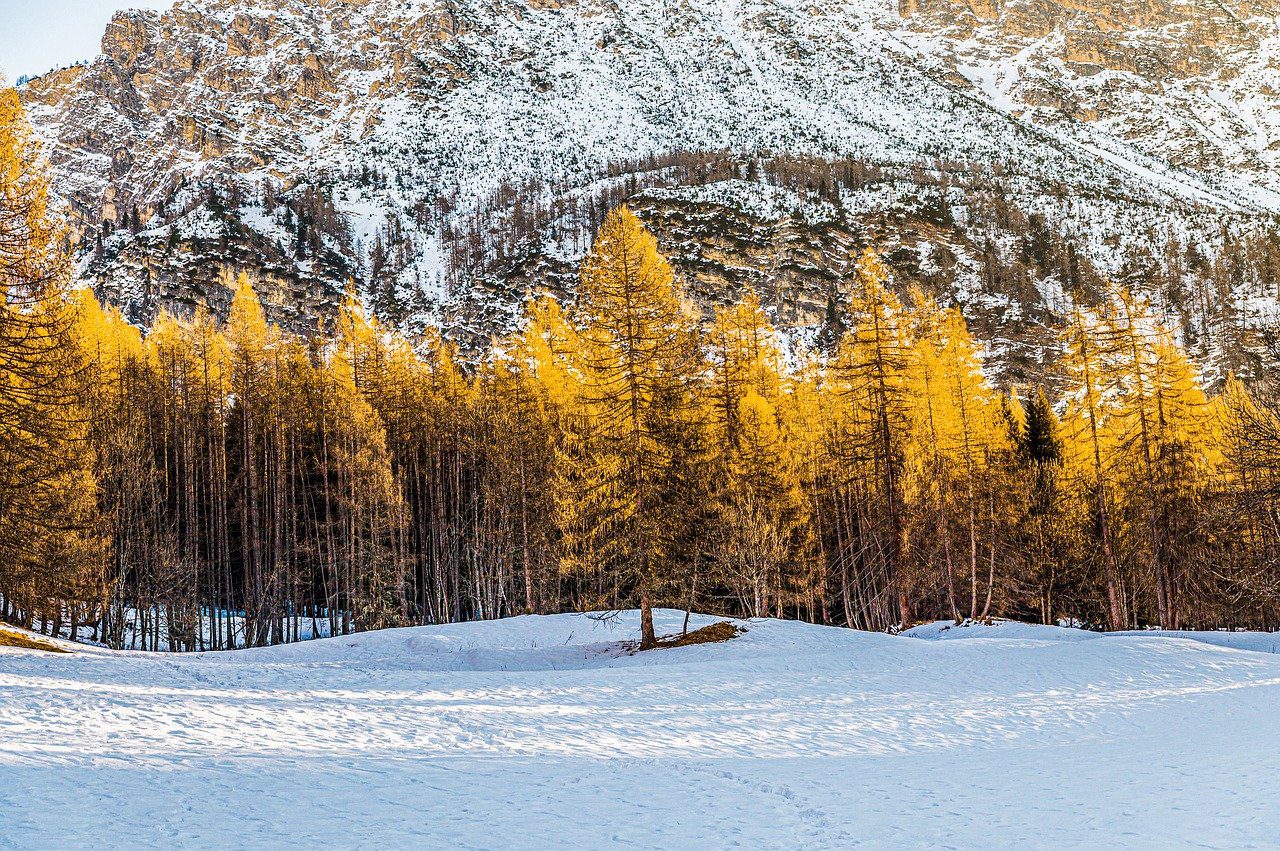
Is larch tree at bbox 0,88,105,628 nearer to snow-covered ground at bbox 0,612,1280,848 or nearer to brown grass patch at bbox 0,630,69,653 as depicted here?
brown grass patch at bbox 0,630,69,653

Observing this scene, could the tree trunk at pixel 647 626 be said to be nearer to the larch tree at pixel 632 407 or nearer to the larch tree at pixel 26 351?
the larch tree at pixel 632 407

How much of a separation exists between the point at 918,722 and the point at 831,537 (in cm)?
2663

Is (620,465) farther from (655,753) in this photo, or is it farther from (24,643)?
(24,643)

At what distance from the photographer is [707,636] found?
70.0ft

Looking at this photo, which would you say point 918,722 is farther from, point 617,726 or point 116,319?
point 116,319

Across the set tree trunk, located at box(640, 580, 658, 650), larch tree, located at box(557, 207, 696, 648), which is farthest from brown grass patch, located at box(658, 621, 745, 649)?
larch tree, located at box(557, 207, 696, 648)

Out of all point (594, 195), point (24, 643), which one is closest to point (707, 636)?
point (24, 643)

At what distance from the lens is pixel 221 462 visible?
3369cm

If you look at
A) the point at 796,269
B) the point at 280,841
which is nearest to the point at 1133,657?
the point at 280,841

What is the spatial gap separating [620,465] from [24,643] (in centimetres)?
1380

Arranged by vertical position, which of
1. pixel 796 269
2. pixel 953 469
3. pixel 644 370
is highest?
pixel 796 269

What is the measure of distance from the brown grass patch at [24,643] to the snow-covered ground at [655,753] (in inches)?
44.0

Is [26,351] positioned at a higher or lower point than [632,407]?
higher

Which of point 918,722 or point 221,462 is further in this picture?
point 221,462
